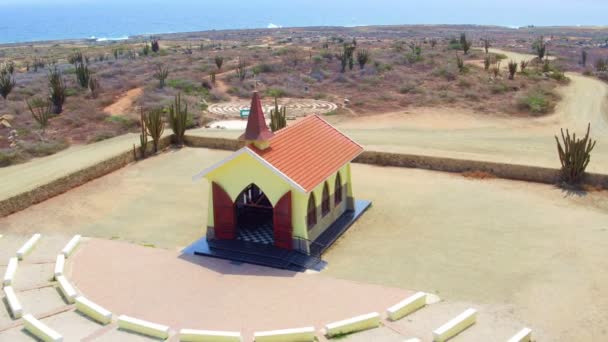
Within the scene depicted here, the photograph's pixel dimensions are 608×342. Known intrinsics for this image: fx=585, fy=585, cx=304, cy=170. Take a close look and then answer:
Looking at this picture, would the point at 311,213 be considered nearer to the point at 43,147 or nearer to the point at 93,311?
the point at 93,311

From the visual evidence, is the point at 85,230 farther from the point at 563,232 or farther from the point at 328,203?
the point at 563,232

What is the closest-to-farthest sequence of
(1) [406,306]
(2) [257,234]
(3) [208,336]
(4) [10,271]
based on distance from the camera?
1. (3) [208,336]
2. (1) [406,306]
3. (4) [10,271]
4. (2) [257,234]

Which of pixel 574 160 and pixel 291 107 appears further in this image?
pixel 291 107

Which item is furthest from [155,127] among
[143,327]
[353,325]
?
[353,325]

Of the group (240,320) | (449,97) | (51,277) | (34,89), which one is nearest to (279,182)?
(240,320)

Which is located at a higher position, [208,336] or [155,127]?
[155,127]

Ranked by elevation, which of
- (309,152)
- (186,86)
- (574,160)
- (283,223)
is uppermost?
(186,86)

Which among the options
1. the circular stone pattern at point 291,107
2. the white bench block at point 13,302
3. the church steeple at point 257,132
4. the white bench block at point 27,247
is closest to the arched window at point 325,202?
the church steeple at point 257,132
